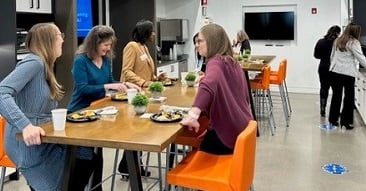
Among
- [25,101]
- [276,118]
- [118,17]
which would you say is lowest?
[276,118]

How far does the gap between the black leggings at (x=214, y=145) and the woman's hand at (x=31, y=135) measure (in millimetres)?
1024

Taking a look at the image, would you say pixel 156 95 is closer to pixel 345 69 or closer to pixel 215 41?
pixel 215 41

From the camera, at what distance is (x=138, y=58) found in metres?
3.81

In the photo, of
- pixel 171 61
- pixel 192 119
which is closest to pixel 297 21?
pixel 171 61

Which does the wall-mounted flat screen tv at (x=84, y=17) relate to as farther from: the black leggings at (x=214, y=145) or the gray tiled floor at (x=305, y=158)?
the black leggings at (x=214, y=145)

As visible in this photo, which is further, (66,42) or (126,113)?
(66,42)

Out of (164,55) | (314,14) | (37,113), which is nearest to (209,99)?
(37,113)

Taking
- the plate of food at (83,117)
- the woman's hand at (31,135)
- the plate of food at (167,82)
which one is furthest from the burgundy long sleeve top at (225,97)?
the plate of food at (167,82)

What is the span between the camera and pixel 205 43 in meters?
2.57

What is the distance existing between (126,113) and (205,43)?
25.2 inches

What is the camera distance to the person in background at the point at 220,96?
2346mm

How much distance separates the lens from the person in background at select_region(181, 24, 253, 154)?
2.35 metres

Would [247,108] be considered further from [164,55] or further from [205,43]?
[164,55]

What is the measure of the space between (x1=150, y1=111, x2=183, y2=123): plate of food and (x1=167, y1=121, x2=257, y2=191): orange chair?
0.28 m
